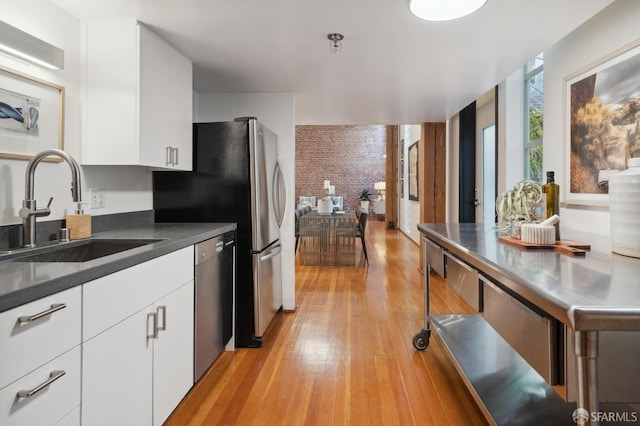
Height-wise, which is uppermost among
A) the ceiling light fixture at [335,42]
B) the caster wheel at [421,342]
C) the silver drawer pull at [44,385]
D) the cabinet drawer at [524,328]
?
the ceiling light fixture at [335,42]

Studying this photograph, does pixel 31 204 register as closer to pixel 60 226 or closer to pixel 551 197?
pixel 60 226

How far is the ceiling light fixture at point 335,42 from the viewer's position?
89.7 inches

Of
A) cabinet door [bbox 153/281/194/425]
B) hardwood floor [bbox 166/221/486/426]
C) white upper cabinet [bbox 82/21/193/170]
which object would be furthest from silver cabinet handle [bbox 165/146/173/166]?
hardwood floor [bbox 166/221/486/426]

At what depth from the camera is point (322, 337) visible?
9.67ft

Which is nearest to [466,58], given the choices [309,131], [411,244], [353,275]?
[353,275]

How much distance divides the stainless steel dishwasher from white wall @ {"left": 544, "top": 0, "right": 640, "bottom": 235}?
227 centimetres

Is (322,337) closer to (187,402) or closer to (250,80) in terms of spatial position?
(187,402)

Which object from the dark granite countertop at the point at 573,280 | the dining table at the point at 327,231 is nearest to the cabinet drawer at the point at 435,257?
the dark granite countertop at the point at 573,280

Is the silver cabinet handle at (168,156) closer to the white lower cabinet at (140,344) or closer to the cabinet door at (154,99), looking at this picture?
the cabinet door at (154,99)

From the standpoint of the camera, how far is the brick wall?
12766 millimetres

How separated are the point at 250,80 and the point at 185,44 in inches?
32.2

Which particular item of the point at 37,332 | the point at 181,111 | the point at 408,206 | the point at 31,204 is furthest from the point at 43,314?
the point at 408,206

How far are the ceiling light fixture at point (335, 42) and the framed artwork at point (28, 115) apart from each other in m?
1.51

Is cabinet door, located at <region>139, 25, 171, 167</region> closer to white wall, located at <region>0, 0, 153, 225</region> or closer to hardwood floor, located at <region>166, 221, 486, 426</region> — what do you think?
white wall, located at <region>0, 0, 153, 225</region>
